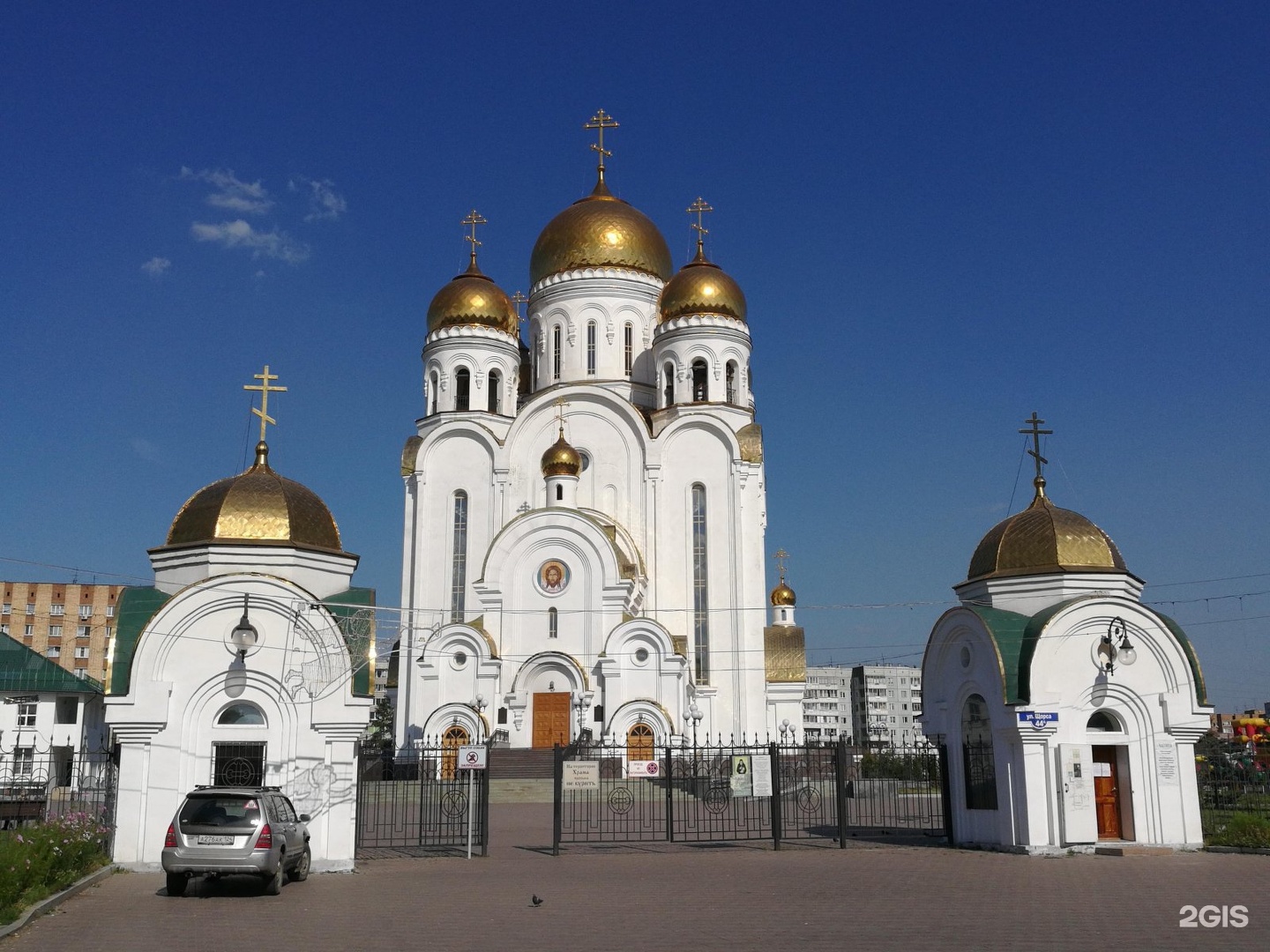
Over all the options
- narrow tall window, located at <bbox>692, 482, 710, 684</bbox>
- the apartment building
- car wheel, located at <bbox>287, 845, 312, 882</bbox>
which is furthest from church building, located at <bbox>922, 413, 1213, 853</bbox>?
the apartment building

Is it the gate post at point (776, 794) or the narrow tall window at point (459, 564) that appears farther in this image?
the narrow tall window at point (459, 564)

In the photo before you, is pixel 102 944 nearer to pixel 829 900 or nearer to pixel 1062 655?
pixel 829 900

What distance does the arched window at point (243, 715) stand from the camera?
16.1 m

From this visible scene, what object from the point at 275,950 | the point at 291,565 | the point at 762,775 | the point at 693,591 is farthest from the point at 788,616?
the point at 275,950

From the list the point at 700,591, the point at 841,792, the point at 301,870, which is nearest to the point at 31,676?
the point at 700,591

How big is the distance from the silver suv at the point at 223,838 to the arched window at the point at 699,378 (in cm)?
2934

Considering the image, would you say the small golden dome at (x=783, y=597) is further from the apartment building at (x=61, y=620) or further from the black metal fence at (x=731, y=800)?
the apartment building at (x=61, y=620)

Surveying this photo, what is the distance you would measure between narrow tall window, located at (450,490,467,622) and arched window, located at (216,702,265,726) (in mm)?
22104

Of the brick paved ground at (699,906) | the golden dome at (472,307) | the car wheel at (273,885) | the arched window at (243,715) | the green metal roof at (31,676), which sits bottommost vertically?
the brick paved ground at (699,906)

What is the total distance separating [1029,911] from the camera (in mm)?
11719

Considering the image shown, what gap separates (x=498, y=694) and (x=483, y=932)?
24271mm

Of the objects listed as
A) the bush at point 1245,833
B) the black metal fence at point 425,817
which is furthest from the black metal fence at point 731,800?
the bush at point 1245,833

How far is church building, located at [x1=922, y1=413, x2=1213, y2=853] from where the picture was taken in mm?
17203

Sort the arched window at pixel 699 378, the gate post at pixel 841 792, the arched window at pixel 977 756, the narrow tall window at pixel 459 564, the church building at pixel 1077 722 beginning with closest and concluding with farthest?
the church building at pixel 1077 722, the arched window at pixel 977 756, the gate post at pixel 841 792, the narrow tall window at pixel 459 564, the arched window at pixel 699 378
